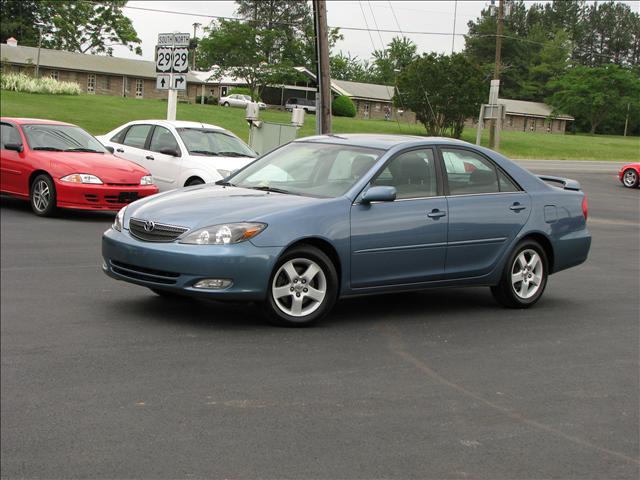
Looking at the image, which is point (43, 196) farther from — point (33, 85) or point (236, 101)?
point (236, 101)

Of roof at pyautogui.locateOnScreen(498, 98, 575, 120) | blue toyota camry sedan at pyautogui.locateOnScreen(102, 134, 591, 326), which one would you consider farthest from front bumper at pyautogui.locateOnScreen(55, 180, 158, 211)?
roof at pyautogui.locateOnScreen(498, 98, 575, 120)

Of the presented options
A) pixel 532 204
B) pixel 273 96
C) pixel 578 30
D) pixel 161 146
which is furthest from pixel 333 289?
pixel 578 30

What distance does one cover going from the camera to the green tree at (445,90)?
63812mm

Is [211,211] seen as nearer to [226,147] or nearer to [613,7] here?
[226,147]

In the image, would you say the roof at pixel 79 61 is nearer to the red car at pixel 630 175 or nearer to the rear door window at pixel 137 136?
the red car at pixel 630 175

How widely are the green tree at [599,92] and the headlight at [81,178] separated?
86.8m

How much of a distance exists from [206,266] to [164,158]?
9990 mm

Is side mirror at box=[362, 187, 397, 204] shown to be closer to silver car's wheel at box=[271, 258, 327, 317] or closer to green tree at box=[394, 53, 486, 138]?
silver car's wheel at box=[271, 258, 327, 317]

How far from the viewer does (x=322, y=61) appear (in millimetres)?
25672

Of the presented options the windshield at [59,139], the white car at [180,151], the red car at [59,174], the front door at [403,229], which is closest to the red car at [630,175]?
the white car at [180,151]

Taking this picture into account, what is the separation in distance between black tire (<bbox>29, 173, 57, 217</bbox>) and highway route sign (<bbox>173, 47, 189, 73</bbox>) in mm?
8329

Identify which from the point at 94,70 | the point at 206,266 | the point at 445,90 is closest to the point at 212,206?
the point at 206,266

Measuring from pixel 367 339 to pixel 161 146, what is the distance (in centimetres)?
1055

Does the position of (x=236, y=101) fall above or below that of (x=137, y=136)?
above
